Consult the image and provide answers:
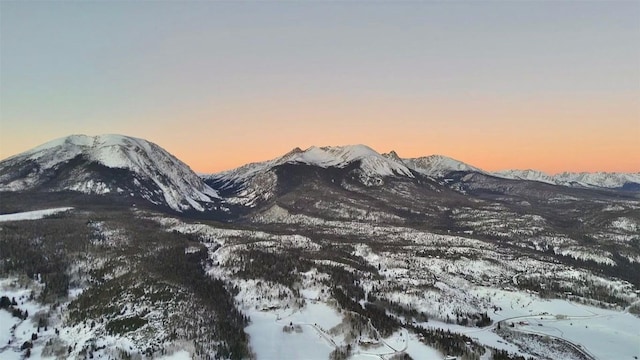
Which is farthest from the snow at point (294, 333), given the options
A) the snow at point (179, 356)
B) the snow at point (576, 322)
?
the snow at point (576, 322)

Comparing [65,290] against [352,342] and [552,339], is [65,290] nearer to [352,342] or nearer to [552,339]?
[352,342]

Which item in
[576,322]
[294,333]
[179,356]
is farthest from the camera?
[576,322]

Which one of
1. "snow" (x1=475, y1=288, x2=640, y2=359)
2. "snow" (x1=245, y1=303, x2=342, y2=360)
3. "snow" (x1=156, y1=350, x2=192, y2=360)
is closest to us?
"snow" (x1=156, y1=350, x2=192, y2=360)

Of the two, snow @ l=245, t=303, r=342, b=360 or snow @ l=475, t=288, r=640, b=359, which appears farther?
snow @ l=475, t=288, r=640, b=359

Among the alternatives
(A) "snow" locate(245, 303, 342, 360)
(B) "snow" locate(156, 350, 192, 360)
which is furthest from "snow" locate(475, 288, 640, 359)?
(B) "snow" locate(156, 350, 192, 360)

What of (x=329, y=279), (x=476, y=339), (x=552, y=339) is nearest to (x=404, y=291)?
(x=329, y=279)

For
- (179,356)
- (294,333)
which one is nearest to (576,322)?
(294,333)

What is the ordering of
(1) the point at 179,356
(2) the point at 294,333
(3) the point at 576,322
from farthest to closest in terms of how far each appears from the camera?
(3) the point at 576,322
(2) the point at 294,333
(1) the point at 179,356

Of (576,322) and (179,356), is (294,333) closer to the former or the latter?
(179,356)

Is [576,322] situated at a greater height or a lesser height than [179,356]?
lesser

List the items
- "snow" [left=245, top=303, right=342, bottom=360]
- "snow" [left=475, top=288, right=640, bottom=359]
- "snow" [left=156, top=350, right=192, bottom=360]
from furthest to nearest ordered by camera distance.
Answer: "snow" [left=475, top=288, right=640, bottom=359]
"snow" [left=245, top=303, right=342, bottom=360]
"snow" [left=156, top=350, right=192, bottom=360]

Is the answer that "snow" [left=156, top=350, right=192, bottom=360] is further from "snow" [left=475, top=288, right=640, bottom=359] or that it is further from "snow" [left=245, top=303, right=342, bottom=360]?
"snow" [left=475, top=288, right=640, bottom=359]
